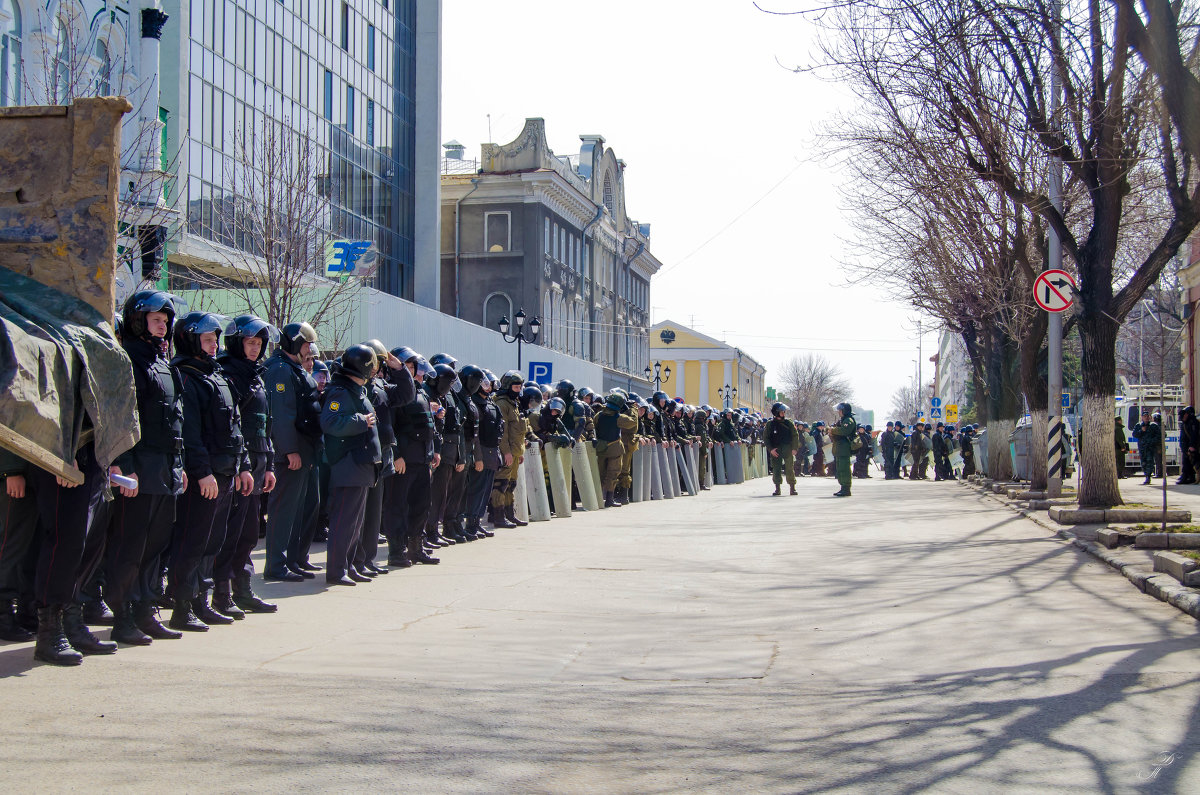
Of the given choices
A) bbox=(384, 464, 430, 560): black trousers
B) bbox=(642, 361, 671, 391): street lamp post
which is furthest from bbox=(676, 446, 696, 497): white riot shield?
bbox=(642, 361, 671, 391): street lamp post

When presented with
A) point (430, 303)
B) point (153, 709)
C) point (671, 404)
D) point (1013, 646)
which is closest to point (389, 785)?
point (153, 709)

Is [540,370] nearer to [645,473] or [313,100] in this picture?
[645,473]

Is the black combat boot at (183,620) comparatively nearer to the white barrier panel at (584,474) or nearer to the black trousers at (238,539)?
the black trousers at (238,539)

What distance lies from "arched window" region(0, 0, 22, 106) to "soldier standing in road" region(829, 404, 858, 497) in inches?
628

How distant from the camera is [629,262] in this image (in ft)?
232

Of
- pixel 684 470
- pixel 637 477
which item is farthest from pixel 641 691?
pixel 684 470

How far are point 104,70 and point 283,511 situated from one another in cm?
1228

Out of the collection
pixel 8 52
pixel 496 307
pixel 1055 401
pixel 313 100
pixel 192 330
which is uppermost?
pixel 313 100

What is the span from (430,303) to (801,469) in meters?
15.4

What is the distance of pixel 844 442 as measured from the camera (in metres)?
25.1

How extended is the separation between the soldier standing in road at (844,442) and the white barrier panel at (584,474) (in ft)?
21.4

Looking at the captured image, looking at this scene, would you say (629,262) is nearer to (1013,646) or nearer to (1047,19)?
(1047,19)

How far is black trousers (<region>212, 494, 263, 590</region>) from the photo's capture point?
7.71 meters

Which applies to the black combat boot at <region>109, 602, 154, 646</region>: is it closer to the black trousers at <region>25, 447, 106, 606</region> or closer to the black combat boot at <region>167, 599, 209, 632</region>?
the black combat boot at <region>167, 599, 209, 632</region>
